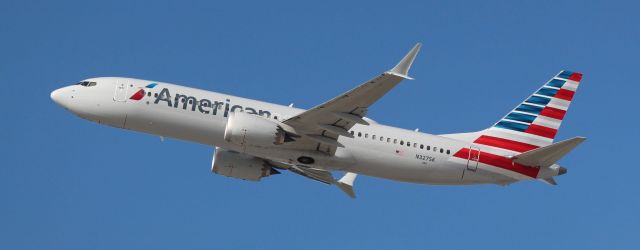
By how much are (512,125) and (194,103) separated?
17.7 metres

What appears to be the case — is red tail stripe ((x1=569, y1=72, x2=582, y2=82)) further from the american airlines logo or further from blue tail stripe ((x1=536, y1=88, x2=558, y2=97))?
the american airlines logo

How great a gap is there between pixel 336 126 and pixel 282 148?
313cm

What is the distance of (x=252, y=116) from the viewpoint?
169 feet

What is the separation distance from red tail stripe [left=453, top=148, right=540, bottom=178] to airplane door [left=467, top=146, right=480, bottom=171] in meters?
0.16

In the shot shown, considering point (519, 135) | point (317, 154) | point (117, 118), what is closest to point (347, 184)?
point (317, 154)

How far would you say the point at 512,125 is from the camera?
57656 mm

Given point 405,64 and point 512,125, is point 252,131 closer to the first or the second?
point 405,64

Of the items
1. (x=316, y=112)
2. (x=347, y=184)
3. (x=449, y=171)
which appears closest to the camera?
(x=316, y=112)

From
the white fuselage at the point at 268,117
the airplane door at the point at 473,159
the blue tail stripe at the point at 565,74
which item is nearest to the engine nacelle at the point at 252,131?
the white fuselage at the point at 268,117

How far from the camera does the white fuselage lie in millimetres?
52344

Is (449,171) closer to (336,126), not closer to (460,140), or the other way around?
(460,140)

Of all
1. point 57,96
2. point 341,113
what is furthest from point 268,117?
point 57,96

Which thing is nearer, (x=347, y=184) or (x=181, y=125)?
(x=181, y=125)

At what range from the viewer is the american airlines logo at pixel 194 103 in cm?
5238
